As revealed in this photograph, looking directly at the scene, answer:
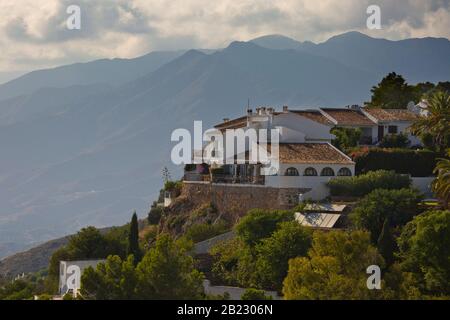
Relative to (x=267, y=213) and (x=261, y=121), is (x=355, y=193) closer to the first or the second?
(x=267, y=213)

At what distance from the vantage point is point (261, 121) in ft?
230

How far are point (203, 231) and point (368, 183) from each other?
11372mm

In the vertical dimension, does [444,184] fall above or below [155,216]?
above

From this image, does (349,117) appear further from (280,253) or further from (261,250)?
(280,253)

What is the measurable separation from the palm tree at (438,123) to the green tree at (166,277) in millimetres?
24381

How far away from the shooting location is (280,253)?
4969 cm

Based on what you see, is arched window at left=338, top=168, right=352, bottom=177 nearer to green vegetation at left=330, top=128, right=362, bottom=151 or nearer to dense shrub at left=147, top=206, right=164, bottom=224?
green vegetation at left=330, top=128, right=362, bottom=151

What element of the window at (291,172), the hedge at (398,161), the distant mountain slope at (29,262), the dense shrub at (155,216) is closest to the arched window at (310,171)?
the window at (291,172)

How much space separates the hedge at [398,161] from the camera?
61.8m

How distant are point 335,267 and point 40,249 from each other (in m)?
122

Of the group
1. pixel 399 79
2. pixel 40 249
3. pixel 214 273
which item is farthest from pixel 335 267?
pixel 40 249

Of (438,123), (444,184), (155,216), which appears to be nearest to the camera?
(444,184)

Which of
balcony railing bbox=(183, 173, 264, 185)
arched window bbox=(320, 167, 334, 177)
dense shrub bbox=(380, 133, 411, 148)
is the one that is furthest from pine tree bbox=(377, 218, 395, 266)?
dense shrub bbox=(380, 133, 411, 148)

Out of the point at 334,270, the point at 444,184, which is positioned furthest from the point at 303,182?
the point at 334,270
